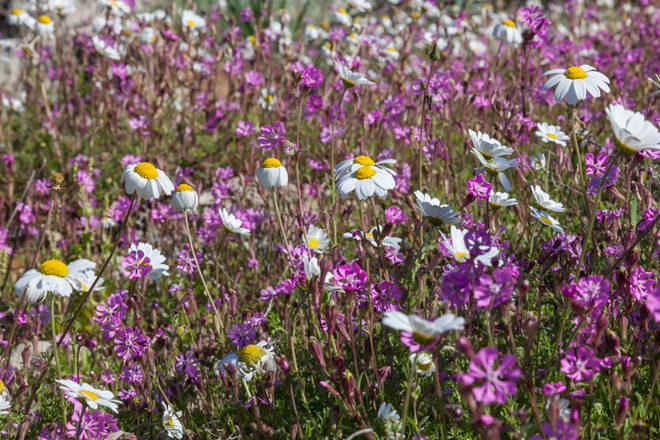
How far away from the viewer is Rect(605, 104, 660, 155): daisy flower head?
1509mm

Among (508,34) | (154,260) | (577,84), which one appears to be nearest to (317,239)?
(154,260)

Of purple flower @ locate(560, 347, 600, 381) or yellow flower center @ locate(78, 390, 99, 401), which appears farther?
yellow flower center @ locate(78, 390, 99, 401)

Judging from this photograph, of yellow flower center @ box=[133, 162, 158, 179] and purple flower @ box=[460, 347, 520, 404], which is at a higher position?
purple flower @ box=[460, 347, 520, 404]

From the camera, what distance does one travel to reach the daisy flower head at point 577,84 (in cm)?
220

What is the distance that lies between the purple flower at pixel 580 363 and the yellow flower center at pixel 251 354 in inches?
34.6

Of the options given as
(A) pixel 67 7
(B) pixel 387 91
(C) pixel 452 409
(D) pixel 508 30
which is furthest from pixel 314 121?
(C) pixel 452 409

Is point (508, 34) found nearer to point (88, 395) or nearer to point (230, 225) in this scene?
point (230, 225)

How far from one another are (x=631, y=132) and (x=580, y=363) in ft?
1.97

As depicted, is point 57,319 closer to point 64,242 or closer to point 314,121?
point 64,242

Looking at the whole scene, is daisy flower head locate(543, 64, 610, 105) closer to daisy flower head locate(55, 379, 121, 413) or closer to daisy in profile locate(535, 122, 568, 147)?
daisy in profile locate(535, 122, 568, 147)

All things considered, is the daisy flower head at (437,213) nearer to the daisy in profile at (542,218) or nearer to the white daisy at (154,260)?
the daisy in profile at (542,218)

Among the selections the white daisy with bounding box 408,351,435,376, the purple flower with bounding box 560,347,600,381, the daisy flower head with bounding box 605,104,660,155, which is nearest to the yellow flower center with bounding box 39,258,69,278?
the white daisy with bounding box 408,351,435,376

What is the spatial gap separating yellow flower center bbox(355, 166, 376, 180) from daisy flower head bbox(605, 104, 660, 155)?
29.9 inches

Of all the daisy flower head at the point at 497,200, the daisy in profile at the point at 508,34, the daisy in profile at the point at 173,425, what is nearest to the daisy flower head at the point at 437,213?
the daisy flower head at the point at 497,200
